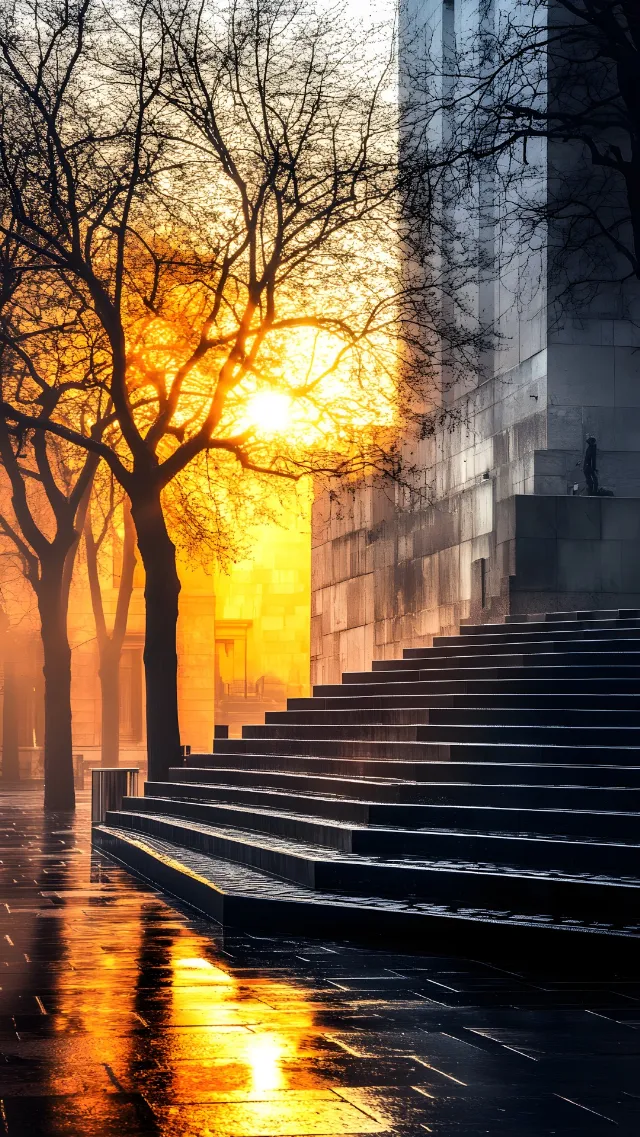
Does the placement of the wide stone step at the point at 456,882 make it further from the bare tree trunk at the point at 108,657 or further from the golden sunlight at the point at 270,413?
the bare tree trunk at the point at 108,657

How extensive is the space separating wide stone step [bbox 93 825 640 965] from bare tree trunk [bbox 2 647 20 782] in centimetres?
2891

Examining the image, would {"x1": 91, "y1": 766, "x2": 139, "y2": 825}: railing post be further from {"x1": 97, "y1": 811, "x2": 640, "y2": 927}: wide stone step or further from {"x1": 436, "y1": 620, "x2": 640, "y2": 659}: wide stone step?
{"x1": 97, "y1": 811, "x2": 640, "y2": 927}: wide stone step

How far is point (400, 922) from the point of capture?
357 inches

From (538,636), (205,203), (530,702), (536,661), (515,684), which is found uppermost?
(205,203)

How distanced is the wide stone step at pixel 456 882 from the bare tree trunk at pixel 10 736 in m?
28.6

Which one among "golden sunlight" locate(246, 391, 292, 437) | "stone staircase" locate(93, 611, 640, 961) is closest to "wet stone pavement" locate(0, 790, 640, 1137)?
"stone staircase" locate(93, 611, 640, 961)

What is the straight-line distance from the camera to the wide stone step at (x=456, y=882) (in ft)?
28.9

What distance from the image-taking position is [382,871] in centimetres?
984

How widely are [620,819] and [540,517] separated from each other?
39.0 ft

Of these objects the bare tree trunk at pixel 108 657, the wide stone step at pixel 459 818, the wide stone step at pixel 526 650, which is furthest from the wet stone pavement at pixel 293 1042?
the bare tree trunk at pixel 108 657

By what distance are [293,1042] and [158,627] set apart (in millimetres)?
15863

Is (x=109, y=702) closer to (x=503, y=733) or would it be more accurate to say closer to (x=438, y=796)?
(x=503, y=733)

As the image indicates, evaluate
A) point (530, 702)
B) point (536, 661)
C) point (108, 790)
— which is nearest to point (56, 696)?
point (108, 790)

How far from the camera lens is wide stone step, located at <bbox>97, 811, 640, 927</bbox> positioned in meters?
8.82
